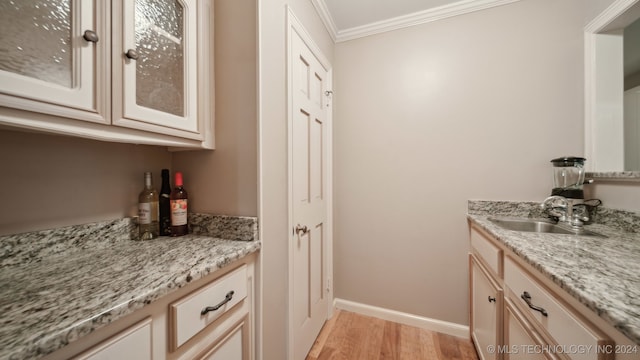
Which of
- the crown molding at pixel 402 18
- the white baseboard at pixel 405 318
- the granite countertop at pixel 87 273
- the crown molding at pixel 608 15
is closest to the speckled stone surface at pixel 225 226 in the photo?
the granite countertop at pixel 87 273

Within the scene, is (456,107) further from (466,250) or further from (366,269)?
(366,269)

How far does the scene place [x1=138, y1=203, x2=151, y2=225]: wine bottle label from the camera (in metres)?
0.94

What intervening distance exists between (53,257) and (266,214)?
713 millimetres

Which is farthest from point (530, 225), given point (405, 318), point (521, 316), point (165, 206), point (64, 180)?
point (64, 180)

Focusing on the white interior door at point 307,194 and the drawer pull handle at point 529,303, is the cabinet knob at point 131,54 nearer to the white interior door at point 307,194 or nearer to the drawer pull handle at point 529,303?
the white interior door at point 307,194

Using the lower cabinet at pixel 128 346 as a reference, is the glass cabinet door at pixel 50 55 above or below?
above

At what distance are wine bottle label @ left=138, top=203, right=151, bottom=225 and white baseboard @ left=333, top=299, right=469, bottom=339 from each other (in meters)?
A: 1.61

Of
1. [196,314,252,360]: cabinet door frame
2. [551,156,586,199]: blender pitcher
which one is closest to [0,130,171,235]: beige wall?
[196,314,252,360]: cabinet door frame

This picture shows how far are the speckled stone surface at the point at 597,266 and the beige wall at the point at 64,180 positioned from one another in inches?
59.9

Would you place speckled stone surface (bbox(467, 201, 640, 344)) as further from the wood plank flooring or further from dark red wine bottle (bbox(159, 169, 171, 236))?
dark red wine bottle (bbox(159, 169, 171, 236))

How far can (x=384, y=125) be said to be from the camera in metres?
1.79

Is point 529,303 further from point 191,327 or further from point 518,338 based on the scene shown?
point 191,327

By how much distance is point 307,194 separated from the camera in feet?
4.83

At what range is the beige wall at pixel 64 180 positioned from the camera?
2.19ft
